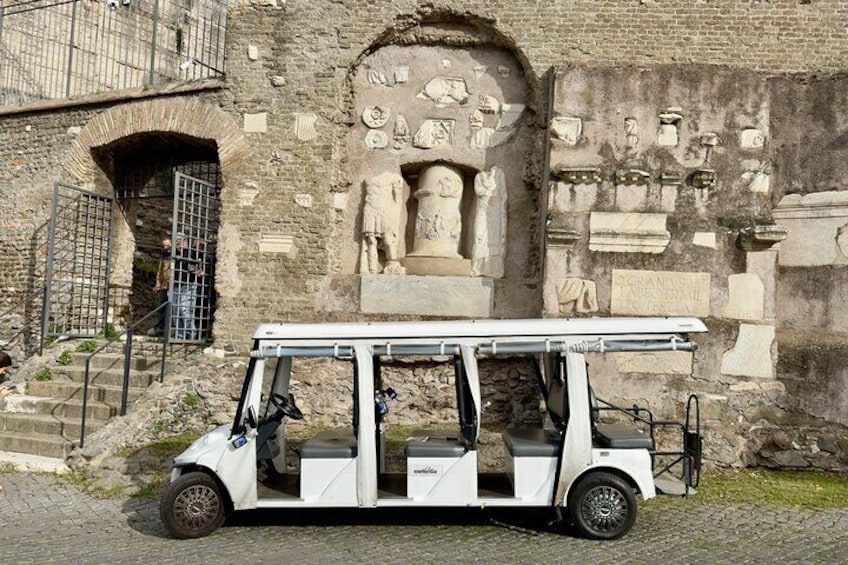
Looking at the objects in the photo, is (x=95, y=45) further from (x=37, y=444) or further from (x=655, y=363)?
(x=655, y=363)

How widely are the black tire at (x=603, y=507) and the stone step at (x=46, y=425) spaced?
18.8ft

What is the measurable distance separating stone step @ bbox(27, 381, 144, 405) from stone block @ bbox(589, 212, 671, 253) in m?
5.90

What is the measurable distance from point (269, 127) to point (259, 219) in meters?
1.25

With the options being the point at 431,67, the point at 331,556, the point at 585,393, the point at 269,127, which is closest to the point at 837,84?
the point at 431,67

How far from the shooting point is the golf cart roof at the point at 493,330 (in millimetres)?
5480

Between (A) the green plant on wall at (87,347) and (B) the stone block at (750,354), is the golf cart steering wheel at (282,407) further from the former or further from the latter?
(A) the green plant on wall at (87,347)

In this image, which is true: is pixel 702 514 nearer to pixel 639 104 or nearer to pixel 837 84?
pixel 639 104

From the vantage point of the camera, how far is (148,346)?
33.2ft

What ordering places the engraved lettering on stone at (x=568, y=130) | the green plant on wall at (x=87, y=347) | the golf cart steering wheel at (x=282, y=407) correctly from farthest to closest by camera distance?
the green plant on wall at (x=87, y=347), the engraved lettering on stone at (x=568, y=130), the golf cart steering wheel at (x=282, y=407)

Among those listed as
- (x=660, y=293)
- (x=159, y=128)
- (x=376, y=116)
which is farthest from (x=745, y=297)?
(x=159, y=128)

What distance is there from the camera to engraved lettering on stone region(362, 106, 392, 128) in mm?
9938

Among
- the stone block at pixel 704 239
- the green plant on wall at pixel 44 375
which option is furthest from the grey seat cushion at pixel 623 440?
the green plant on wall at pixel 44 375

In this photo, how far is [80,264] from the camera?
11.2m

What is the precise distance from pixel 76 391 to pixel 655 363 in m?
7.07
